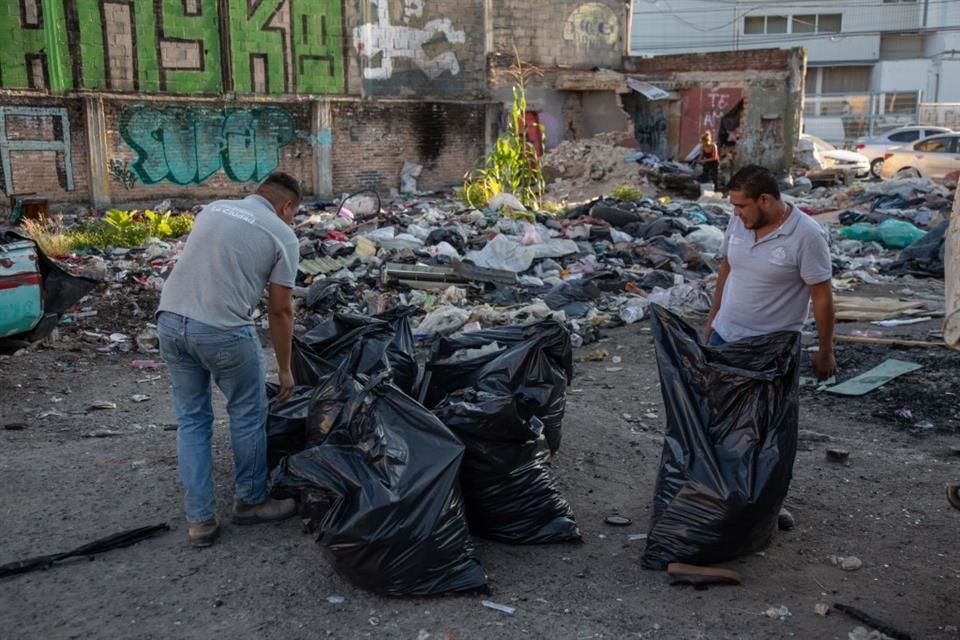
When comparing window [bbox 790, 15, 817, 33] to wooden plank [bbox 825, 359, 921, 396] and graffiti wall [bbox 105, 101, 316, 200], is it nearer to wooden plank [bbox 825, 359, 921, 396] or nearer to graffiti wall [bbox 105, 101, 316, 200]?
graffiti wall [bbox 105, 101, 316, 200]

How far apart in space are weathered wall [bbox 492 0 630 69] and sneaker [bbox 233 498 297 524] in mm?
21714

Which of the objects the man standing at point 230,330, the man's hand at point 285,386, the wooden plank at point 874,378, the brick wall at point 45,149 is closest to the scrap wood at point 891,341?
the wooden plank at point 874,378

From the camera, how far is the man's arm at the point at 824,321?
3863 mm

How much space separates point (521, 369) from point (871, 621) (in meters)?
1.80

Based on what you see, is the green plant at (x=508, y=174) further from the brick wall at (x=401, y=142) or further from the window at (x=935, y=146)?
the window at (x=935, y=146)

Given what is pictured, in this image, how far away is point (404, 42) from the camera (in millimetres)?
22266

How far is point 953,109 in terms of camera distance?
32.9 m

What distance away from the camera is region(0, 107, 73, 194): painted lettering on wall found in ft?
53.9

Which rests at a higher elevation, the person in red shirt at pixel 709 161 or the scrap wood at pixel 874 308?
the person in red shirt at pixel 709 161

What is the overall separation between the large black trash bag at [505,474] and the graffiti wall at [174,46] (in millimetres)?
16198

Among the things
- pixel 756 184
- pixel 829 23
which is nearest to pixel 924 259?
Result: pixel 756 184

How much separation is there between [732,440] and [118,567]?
2.46 meters

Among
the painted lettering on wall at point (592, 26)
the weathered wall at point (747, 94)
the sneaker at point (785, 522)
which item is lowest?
the sneaker at point (785, 522)

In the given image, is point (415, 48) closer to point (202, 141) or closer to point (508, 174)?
point (202, 141)
